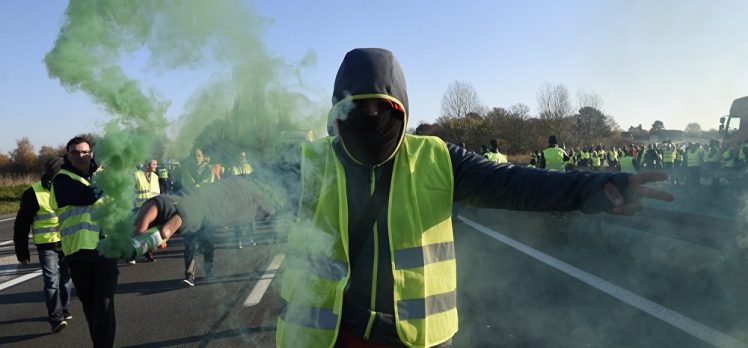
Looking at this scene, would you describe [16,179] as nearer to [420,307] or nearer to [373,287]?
[373,287]

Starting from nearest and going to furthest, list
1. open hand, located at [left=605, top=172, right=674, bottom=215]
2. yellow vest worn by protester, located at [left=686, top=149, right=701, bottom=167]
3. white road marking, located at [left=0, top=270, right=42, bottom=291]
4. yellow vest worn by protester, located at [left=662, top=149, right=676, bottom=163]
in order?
open hand, located at [left=605, top=172, right=674, bottom=215]
white road marking, located at [left=0, top=270, right=42, bottom=291]
yellow vest worn by protester, located at [left=686, top=149, right=701, bottom=167]
yellow vest worn by protester, located at [left=662, top=149, right=676, bottom=163]

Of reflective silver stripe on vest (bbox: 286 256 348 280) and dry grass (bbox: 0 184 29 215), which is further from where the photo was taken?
dry grass (bbox: 0 184 29 215)

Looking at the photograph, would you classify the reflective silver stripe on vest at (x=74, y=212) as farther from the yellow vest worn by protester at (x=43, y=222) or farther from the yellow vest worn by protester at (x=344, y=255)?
the yellow vest worn by protester at (x=344, y=255)

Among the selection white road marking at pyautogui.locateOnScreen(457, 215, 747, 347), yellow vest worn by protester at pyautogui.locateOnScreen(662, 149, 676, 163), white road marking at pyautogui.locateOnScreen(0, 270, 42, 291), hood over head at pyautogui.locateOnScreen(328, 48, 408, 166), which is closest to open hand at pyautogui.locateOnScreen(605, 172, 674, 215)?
hood over head at pyautogui.locateOnScreen(328, 48, 408, 166)

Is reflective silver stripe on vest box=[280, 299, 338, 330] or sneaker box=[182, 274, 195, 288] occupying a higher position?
reflective silver stripe on vest box=[280, 299, 338, 330]

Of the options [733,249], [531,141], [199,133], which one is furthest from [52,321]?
[531,141]

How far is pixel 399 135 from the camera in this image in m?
1.88

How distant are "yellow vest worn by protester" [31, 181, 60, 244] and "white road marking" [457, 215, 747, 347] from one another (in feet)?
21.7

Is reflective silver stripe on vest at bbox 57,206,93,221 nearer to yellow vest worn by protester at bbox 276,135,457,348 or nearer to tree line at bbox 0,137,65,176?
yellow vest worn by protester at bbox 276,135,457,348

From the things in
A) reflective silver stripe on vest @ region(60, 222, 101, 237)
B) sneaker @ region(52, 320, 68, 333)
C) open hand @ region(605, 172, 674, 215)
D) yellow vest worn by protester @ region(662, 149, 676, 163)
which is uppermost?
open hand @ region(605, 172, 674, 215)

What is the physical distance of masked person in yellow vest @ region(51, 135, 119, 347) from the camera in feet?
13.1

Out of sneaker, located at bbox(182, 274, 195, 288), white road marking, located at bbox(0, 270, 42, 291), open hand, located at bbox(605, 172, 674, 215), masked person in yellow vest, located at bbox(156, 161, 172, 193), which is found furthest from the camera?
white road marking, located at bbox(0, 270, 42, 291)

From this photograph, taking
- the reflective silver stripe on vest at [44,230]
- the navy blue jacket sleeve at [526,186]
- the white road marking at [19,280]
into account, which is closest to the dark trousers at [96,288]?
the reflective silver stripe on vest at [44,230]

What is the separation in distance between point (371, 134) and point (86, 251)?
3425 millimetres
